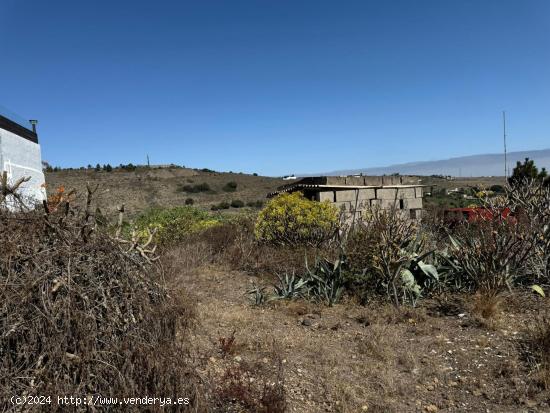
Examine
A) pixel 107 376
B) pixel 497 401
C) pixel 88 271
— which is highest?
pixel 88 271

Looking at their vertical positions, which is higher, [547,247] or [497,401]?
[547,247]

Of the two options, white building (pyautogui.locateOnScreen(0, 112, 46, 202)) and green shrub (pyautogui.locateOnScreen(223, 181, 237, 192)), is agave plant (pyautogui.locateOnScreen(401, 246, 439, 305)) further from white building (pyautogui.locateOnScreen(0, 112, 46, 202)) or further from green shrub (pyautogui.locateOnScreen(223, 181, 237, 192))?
green shrub (pyautogui.locateOnScreen(223, 181, 237, 192))

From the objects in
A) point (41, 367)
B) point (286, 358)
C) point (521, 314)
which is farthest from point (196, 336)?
point (521, 314)

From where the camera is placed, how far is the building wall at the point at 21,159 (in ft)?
49.7

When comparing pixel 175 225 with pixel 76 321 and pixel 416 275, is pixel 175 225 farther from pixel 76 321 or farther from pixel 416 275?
pixel 76 321

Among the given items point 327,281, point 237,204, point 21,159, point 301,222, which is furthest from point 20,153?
point 237,204

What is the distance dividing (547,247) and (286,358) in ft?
15.2

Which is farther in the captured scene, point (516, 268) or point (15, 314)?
point (516, 268)

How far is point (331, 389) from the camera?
12.5 ft

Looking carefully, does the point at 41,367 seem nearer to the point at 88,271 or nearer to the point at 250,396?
the point at 88,271

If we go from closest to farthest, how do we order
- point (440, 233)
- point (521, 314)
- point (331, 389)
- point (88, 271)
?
1. point (88, 271)
2. point (331, 389)
3. point (521, 314)
4. point (440, 233)

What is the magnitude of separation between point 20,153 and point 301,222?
13802mm

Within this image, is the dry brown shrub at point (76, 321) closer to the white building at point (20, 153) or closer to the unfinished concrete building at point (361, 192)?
the unfinished concrete building at point (361, 192)

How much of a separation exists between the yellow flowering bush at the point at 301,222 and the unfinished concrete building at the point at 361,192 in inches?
52.5
